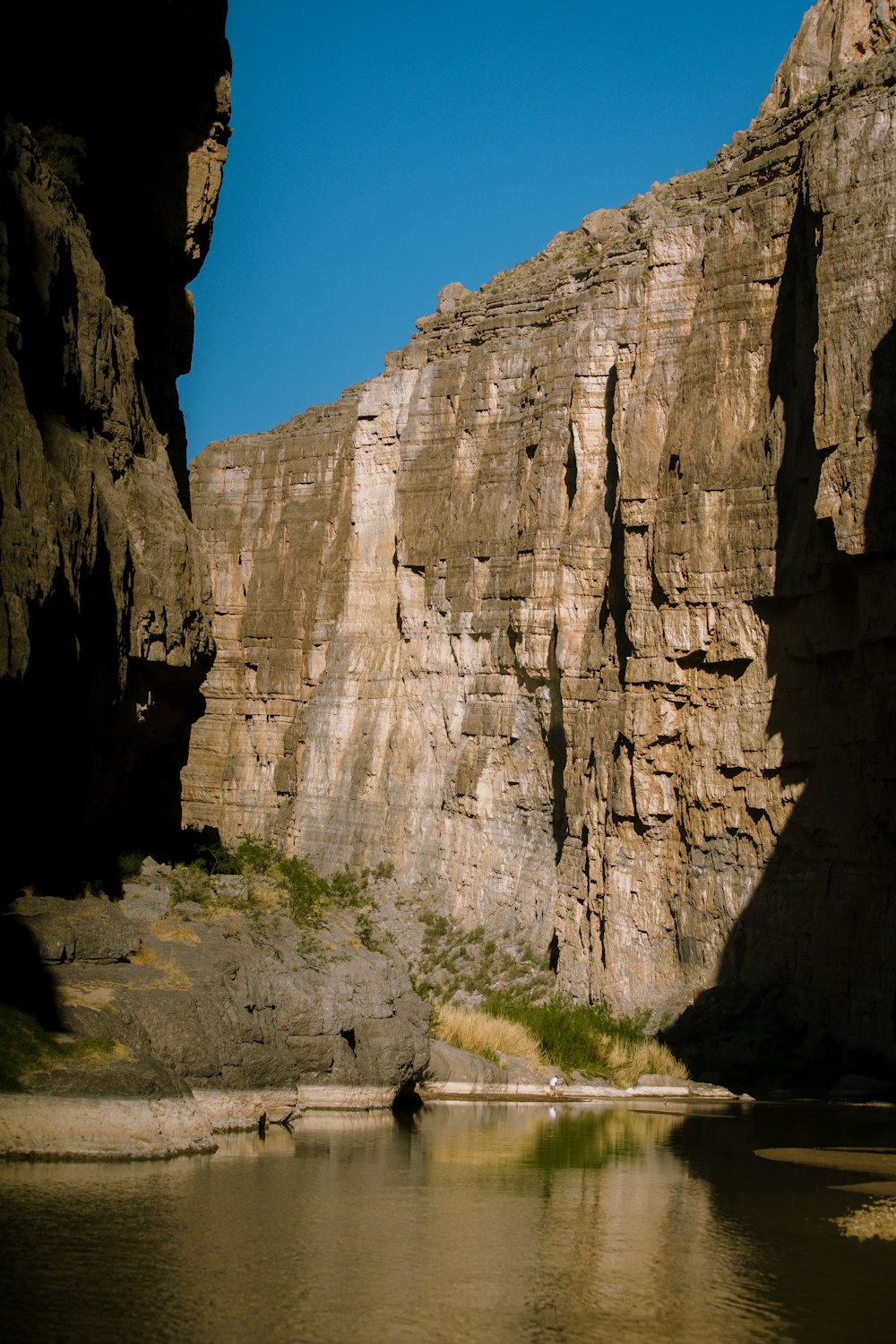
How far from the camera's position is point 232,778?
59156mm

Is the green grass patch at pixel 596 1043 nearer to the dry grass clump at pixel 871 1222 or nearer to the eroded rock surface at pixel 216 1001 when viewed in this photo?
the eroded rock surface at pixel 216 1001

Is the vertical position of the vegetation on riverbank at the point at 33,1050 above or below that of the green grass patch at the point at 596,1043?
above

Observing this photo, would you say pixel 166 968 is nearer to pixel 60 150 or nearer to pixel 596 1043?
pixel 60 150

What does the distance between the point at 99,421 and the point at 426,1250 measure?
12.2 metres

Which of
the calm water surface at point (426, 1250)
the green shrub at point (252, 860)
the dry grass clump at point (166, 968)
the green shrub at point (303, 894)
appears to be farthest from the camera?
the green shrub at point (252, 860)

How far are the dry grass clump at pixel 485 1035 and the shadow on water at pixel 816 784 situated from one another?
528cm

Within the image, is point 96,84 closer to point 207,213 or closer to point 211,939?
point 207,213

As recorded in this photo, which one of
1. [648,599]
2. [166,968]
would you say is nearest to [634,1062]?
[648,599]

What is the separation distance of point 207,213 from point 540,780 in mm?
22728

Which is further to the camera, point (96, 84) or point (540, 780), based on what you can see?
point (540, 780)

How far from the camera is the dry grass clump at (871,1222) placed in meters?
15.0

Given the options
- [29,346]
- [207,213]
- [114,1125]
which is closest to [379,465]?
[207,213]

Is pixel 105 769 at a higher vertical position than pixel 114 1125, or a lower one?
higher

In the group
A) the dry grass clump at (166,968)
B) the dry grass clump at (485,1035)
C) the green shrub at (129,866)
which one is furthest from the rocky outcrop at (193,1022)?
the dry grass clump at (485,1035)
